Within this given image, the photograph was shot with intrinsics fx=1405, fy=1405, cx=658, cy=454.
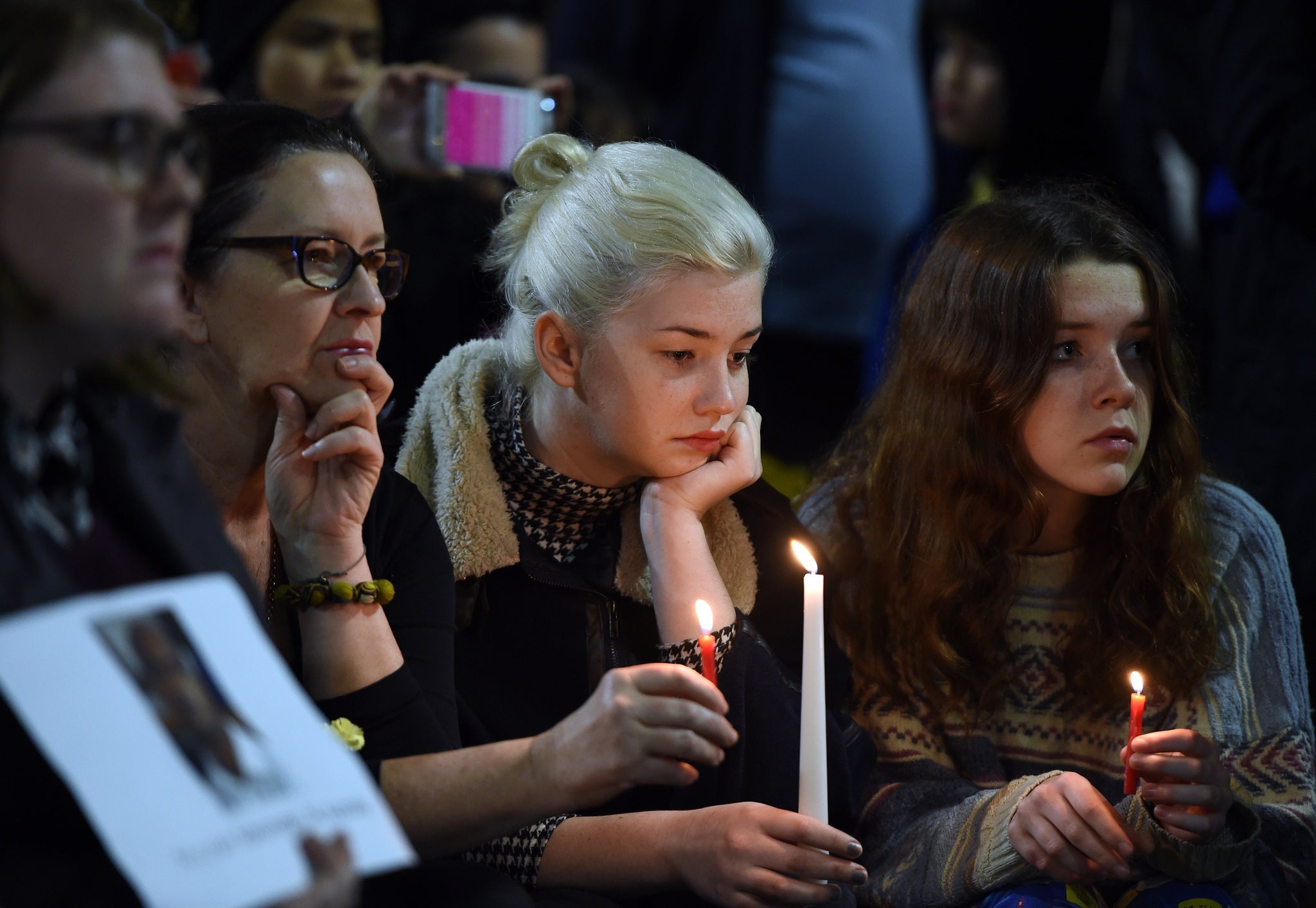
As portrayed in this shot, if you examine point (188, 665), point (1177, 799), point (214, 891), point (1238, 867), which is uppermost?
point (188, 665)

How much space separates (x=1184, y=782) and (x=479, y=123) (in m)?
1.85

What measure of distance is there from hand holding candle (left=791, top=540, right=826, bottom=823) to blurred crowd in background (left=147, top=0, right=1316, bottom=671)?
1.00m

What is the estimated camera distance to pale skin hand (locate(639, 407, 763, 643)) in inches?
74.1

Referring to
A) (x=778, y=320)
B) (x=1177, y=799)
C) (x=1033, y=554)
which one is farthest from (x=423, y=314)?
(x=1177, y=799)

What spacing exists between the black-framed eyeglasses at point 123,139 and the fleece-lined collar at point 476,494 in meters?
0.88

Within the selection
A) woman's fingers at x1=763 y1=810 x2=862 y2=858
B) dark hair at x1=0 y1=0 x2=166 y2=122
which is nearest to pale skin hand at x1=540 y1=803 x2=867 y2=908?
woman's fingers at x1=763 y1=810 x2=862 y2=858

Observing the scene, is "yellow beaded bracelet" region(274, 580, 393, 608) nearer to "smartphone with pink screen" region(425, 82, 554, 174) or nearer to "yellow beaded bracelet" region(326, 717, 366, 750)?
"yellow beaded bracelet" region(326, 717, 366, 750)

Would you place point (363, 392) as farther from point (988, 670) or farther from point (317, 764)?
point (988, 670)

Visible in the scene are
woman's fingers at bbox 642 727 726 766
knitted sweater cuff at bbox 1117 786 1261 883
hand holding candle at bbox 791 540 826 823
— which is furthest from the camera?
knitted sweater cuff at bbox 1117 786 1261 883

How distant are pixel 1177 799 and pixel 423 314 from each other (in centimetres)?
173

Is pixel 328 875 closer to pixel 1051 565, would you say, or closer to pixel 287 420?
pixel 287 420

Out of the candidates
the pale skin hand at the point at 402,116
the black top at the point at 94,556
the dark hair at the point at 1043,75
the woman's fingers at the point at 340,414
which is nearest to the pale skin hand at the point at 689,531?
the woman's fingers at the point at 340,414

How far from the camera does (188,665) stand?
3.50ft

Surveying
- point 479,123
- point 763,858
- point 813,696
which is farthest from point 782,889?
point 479,123
